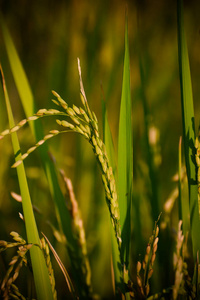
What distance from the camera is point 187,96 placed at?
46 centimetres

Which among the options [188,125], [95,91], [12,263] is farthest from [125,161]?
[95,91]

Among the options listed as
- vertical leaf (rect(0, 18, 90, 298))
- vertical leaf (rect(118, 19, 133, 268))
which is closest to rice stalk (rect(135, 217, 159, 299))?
vertical leaf (rect(118, 19, 133, 268))

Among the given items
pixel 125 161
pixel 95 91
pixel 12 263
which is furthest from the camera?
pixel 95 91

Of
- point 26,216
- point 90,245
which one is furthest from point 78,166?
point 26,216

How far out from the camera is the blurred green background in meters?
0.81

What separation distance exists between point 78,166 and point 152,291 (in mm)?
467

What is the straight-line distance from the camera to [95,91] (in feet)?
3.88

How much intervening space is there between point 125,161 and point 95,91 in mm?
754

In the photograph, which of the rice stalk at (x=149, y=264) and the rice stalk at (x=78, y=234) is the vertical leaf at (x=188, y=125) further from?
the rice stalk at (x=78, y=234)

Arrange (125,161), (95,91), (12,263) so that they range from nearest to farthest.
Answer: (12,263) < (125,161) < (95,91)

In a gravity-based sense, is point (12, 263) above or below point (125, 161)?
below

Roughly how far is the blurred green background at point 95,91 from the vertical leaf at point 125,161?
0.08m

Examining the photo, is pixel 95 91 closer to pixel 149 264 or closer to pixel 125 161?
pixel 125 161

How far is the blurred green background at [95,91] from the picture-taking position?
0.81 metres
